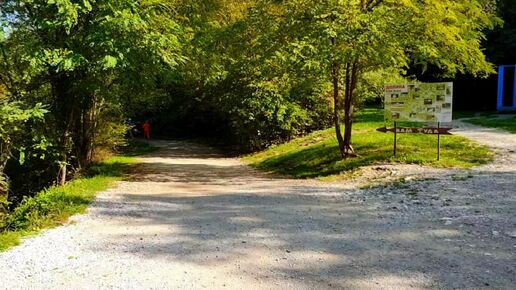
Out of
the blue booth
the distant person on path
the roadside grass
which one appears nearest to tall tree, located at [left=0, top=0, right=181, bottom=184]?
the roadside grass

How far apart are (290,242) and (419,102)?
7.89 meters

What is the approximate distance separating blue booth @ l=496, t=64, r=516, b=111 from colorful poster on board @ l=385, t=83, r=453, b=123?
62.1 feet

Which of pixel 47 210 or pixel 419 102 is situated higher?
pixel 419 102

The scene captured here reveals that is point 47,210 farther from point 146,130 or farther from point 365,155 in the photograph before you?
point 146,130

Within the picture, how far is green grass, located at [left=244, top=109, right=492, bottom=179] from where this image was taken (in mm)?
12867

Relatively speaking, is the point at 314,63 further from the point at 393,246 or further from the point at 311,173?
the point at 393,246

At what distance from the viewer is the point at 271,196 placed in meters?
10.2

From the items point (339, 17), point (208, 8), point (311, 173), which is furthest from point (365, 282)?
point (208, 8)

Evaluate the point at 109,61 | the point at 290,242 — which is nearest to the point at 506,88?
the point at 109,61

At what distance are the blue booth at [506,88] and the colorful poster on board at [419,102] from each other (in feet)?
62.1

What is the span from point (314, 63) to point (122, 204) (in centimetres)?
513

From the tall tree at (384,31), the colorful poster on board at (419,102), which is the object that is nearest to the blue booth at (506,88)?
the tall tree at (384,31)

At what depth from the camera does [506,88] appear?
3042 cm

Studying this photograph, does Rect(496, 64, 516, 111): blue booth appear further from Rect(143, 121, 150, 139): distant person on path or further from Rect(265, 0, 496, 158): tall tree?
Rect(143, 121, 150, 139): distant person on path
